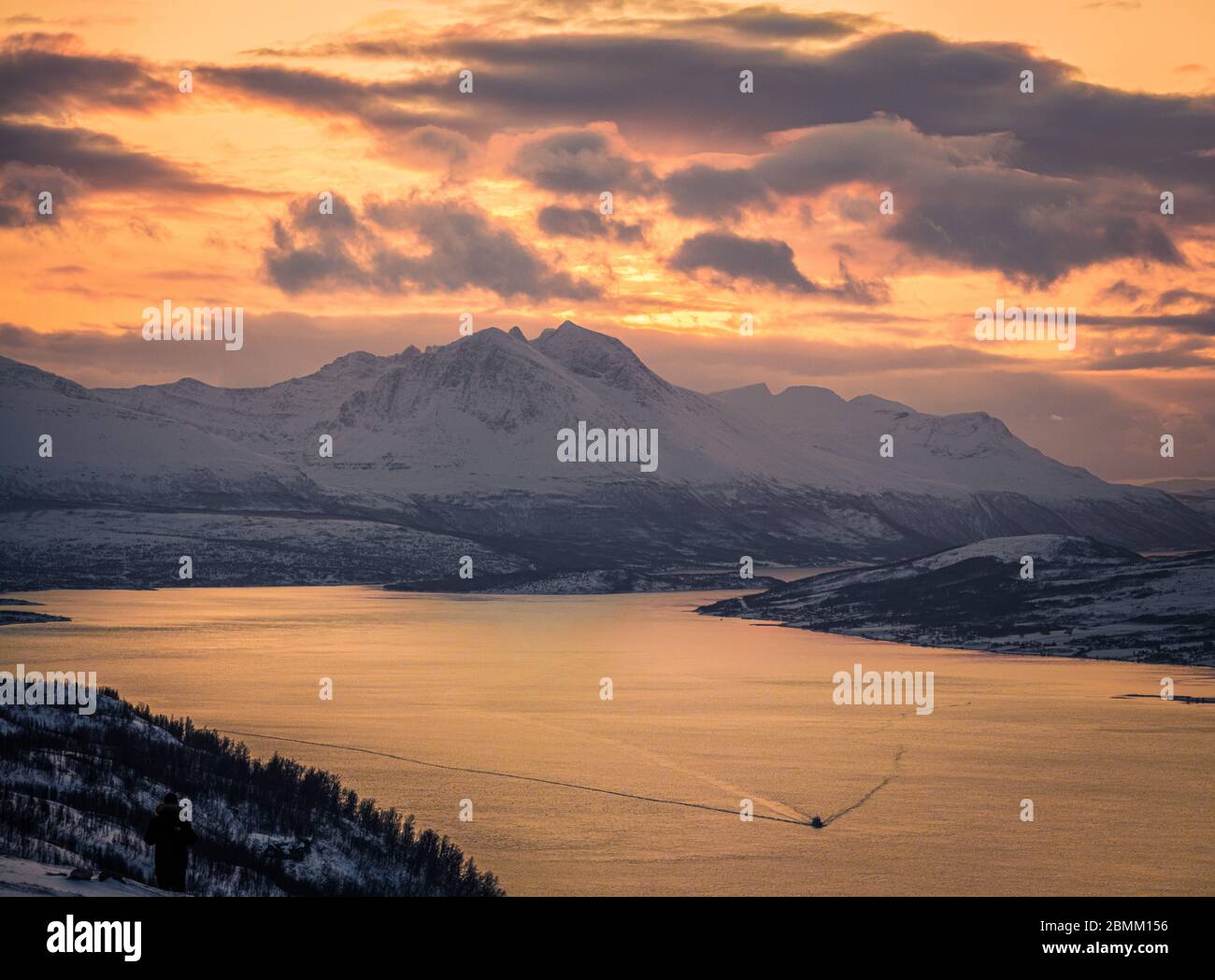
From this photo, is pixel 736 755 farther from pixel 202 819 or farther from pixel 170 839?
pixel 170 839

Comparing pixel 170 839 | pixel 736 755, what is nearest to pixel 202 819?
pixel 170 839

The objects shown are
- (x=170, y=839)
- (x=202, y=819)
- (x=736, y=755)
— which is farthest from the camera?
(x=736, y=755)

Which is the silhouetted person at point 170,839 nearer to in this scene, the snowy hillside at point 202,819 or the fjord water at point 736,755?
the snowy hillside at point 202,819

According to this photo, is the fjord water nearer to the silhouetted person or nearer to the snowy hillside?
the snowy hillside

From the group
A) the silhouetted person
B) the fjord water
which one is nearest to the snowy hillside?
the silhouetted person
